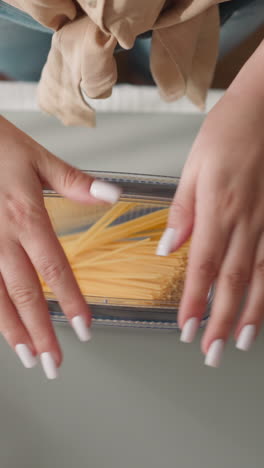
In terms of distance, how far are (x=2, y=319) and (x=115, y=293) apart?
0.72ft

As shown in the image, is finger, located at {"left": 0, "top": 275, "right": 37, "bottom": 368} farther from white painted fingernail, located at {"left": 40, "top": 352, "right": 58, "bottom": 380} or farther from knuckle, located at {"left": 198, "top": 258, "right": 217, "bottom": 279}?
knuckle, located at {"left": 198, "top": 258, "right": 217, "bottom": 279}

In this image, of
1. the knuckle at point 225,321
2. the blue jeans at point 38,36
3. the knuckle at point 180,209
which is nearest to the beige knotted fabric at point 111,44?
Answer: the blue jeans at point 38,36

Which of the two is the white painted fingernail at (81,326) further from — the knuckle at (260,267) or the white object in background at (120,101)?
the white object in background at (120,101)

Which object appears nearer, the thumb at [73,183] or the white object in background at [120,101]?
the thumb at [73,183]

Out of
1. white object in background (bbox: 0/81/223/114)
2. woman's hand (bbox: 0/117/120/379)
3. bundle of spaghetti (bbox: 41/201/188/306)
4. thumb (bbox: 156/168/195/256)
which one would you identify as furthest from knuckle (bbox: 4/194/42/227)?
white object in background (bbox: 0/81/223/114)

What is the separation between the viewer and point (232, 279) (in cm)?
44

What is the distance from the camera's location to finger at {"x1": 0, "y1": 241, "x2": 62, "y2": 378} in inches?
17.3

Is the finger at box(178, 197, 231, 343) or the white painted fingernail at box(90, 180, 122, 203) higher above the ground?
the white painted fingernail at box(90, 180, 122, 203)

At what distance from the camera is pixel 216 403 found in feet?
2.01

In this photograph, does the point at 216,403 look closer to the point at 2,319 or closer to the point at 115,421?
the point at 115,421

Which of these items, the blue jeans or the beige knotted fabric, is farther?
the blue jeans

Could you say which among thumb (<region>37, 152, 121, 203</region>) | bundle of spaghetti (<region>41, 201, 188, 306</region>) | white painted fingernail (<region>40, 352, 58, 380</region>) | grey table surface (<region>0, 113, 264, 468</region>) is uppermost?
thumb (<region>37, 152, 121, 203</region>)

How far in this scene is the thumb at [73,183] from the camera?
44cm

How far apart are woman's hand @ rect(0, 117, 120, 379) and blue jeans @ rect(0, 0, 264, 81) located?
255 millimetres
